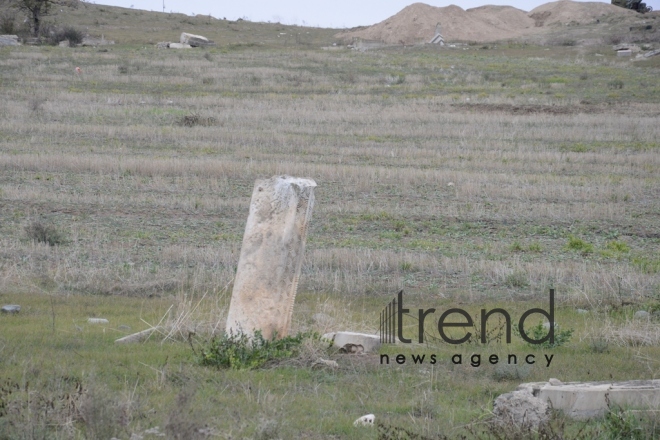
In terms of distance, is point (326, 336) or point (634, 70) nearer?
point (326, 336)

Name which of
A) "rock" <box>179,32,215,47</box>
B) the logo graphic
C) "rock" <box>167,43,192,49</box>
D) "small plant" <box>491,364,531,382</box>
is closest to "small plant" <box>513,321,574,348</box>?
the logo graphic

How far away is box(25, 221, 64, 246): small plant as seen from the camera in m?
13.8

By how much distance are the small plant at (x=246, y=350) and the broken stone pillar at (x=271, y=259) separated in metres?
0.13

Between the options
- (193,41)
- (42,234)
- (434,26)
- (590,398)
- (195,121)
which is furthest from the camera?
(434,26)

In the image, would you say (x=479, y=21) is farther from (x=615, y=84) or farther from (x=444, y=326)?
(x=444, y=326)

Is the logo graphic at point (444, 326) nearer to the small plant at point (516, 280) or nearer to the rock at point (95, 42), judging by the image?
the small plant at point (516, 280)

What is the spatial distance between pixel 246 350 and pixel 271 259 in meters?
0.93

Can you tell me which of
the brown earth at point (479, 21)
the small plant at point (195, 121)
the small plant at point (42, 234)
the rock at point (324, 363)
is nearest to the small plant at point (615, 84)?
the small plant at point (195, 121)

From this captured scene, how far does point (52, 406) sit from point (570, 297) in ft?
25.5

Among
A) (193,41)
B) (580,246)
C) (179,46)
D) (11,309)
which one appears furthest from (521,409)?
(193,41)

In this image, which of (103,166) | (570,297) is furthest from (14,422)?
(103,166)

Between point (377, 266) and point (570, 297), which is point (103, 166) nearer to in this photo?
point (377, 266)

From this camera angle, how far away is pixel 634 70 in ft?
161

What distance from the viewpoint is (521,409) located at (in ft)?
19.9
